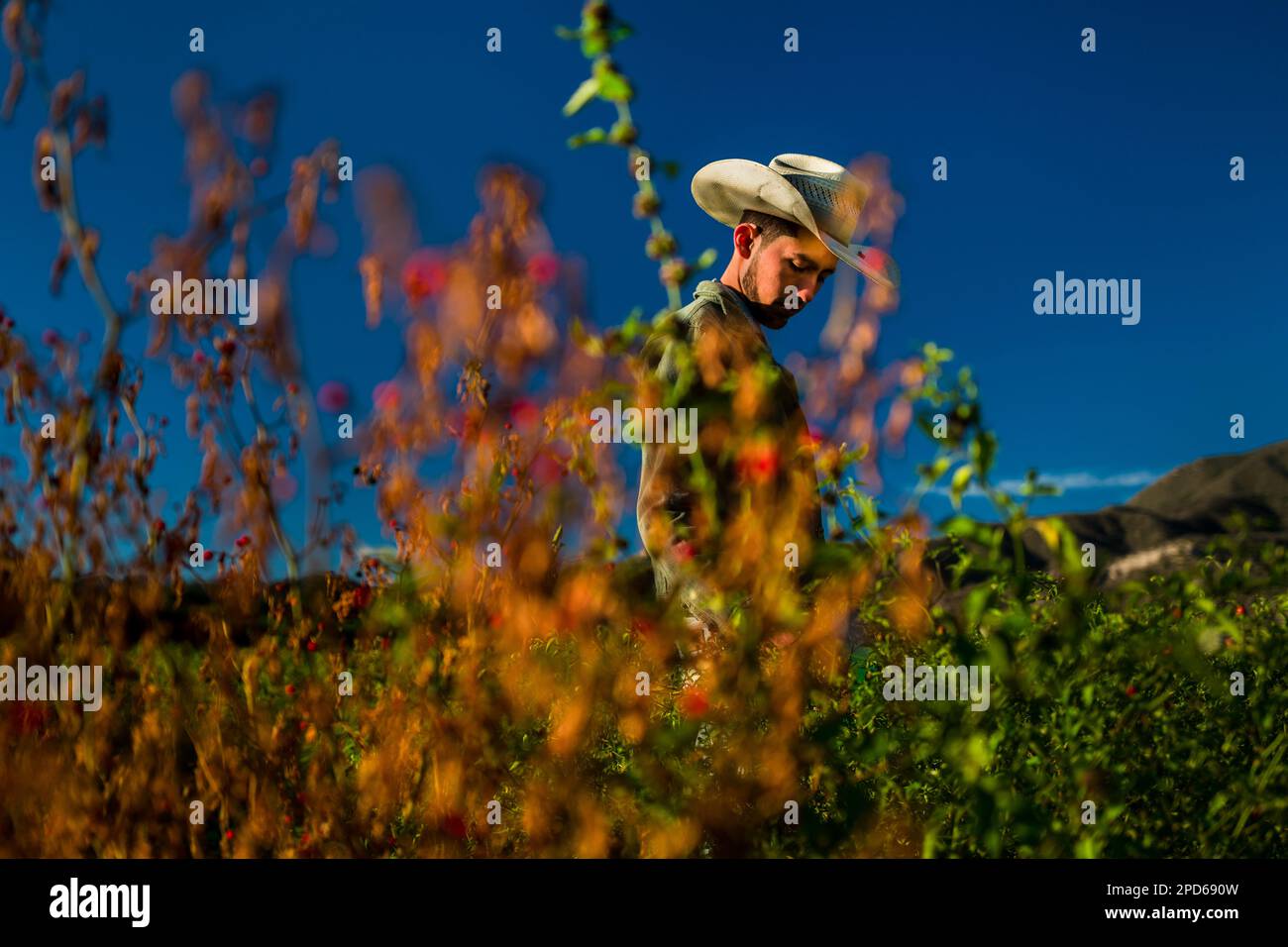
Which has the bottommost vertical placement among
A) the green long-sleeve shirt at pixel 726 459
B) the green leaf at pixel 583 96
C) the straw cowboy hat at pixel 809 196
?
the green long-sleeve shirt at pixel 726 459

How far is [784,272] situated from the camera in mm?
3316

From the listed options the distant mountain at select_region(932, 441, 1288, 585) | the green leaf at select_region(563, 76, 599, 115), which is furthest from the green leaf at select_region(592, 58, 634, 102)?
the distant mountain at select_region(932, 441, 1288, 585)

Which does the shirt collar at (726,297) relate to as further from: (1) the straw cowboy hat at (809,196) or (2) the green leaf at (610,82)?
(2) the green leaf at (610,82)

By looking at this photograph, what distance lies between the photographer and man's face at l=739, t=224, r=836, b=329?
329cm

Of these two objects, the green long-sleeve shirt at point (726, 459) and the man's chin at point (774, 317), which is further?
the man's chin at point (774, 317)

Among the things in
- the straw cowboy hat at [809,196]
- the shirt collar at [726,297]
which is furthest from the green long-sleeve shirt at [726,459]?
the straw cowboy hat at [809,196]

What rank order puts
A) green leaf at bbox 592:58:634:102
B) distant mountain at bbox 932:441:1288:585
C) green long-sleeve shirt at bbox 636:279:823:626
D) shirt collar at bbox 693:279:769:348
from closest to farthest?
green leaf at bbox 592:58:634:102 → green long-sleeve shirt at bbox 636:279:823:626 → shirt collar at bbox 693:279:769:348 → distant mountain at bbox 932:441:1288:585

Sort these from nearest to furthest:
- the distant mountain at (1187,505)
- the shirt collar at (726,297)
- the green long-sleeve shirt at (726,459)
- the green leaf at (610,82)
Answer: the green leaf at (610,82) → the green long-sleeve shirt at (726,459) → the shirt collar at (726,297) → the distant mountain at (1187,505)

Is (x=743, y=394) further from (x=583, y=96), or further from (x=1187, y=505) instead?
(x=1187, y=505)

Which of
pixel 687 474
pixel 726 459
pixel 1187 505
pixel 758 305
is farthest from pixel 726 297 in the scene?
pixel 1187 505

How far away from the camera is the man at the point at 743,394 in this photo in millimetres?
1830

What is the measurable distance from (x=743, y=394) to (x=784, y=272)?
1.63m

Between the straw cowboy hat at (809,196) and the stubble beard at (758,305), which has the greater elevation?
the straw cowboy hat at (809,196)

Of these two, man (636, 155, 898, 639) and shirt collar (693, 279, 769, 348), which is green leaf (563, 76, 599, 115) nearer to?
man (636, 155, 898, 639)
